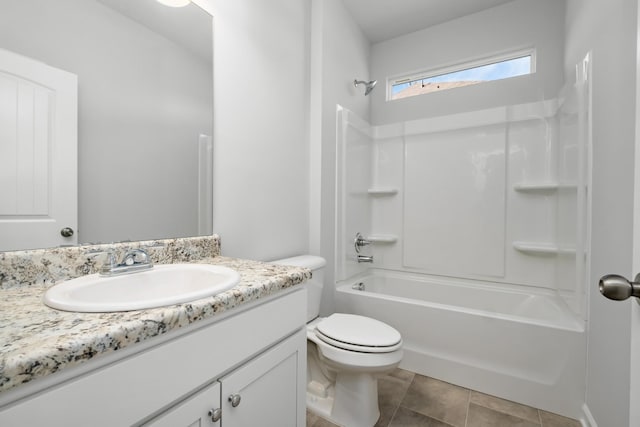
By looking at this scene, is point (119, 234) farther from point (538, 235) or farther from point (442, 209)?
point (538, 235)

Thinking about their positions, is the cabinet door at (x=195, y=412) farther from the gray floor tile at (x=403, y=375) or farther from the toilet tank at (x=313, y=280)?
the gray floor tile at (x=403, y=375)

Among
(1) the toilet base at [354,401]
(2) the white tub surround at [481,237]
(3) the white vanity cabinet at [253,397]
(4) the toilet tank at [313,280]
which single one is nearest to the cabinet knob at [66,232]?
(3) the white vanity cabinet at [253,397]

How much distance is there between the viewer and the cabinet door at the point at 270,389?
72 centimetres

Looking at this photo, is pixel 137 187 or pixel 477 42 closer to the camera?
pixel 137 187

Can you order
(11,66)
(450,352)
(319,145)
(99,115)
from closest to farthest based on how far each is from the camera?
(11,66) → (99,115) → (450,352) → (319,145)

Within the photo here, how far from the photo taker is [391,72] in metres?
2.69

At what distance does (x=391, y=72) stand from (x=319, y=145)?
135 centimetres

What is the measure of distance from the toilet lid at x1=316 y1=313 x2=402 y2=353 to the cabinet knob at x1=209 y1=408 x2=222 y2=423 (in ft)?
2.42

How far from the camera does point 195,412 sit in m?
0.63

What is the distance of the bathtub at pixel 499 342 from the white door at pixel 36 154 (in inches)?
64.6

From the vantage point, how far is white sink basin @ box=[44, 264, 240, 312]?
23.1 inches

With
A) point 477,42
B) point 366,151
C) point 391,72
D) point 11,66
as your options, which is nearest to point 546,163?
point 477,42

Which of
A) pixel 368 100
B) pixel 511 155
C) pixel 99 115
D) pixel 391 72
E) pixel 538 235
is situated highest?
pixel 391 72

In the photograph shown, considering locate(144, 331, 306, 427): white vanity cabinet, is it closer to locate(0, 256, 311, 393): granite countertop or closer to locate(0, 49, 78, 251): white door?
locate(0, 256, 311, 393): granite countertop
